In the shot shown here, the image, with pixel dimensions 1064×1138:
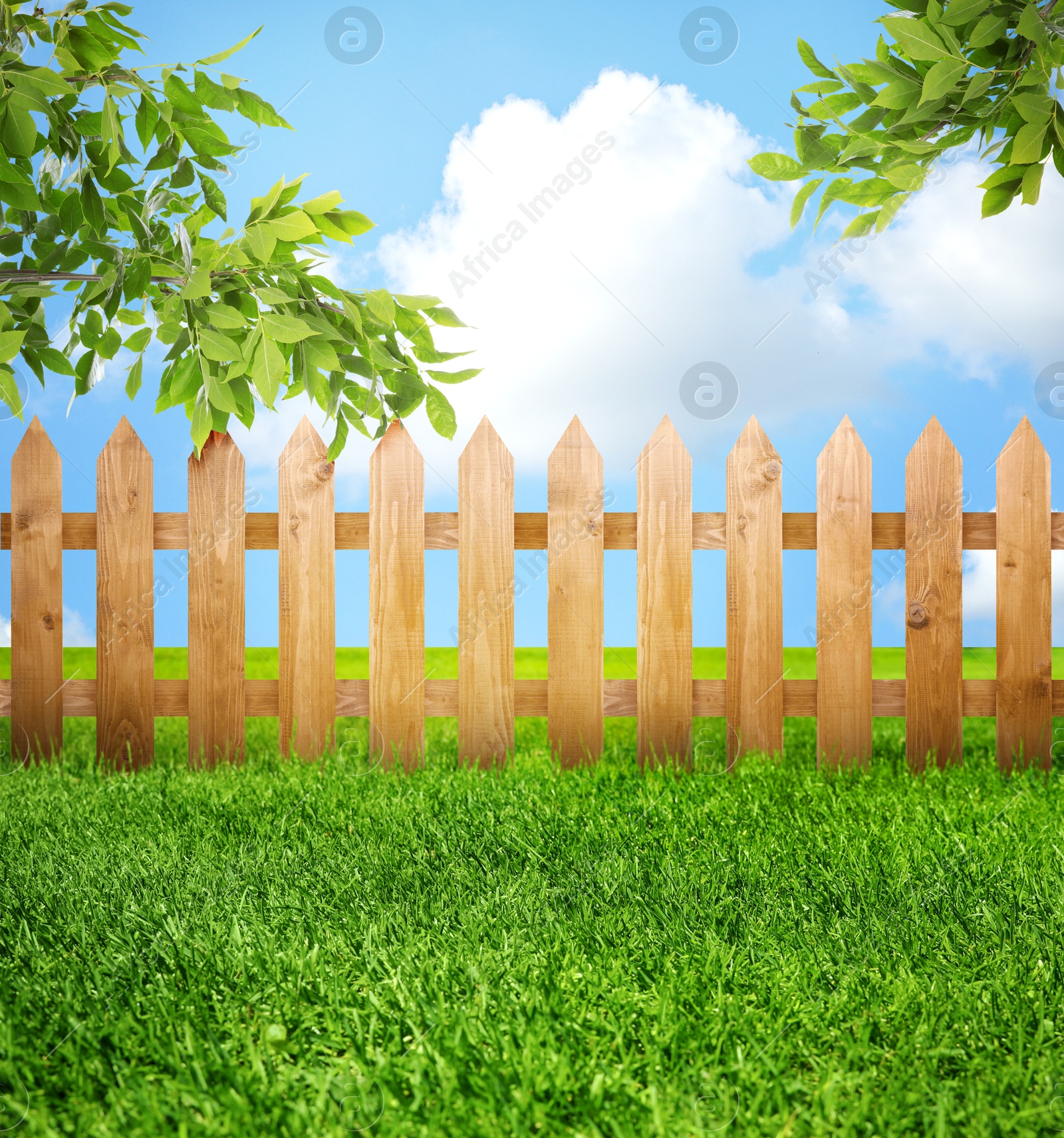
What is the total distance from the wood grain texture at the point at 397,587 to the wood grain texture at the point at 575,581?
2.17 ft

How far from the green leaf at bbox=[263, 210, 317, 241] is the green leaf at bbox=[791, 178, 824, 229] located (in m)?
1.84

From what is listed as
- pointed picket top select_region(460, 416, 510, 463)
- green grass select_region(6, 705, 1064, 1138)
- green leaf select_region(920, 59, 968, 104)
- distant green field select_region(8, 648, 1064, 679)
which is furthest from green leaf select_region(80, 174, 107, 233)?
distant green field select_region(8, 648, 1064, 679)

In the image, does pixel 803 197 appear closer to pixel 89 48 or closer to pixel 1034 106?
pixel 1034 106

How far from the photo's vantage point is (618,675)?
333 inches

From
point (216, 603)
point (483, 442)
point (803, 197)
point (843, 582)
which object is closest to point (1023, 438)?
point (843, 582)

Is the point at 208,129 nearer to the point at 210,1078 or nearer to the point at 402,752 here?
the point at 402,752

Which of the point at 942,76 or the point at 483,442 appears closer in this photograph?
the point at 942,76

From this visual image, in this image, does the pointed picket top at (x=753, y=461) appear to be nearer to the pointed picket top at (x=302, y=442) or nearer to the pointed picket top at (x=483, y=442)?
the pointed picket top at (x=483, y=442)

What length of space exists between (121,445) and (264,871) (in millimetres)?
2722

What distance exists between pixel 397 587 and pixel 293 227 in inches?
71.5

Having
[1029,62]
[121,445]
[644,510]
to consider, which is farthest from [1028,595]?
[121,445]

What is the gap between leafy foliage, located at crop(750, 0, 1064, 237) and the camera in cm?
249

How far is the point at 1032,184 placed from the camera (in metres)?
2.72

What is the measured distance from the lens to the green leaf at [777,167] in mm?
3033
